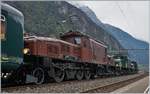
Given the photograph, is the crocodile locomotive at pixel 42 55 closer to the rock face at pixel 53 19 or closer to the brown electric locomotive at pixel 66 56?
the brown electric locomotive at pixel 66 56

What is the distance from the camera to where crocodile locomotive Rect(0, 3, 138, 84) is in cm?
1398

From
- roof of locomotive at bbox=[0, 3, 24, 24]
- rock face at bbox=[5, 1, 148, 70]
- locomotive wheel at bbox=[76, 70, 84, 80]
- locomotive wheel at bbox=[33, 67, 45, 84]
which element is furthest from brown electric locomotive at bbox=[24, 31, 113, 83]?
rock face at bbox=[5, 1, 148, 70]

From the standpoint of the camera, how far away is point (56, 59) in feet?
65.6

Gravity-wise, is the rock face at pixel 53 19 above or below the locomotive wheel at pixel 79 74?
above

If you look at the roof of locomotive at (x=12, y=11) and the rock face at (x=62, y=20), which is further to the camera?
the rock face at (x=62, y=20)

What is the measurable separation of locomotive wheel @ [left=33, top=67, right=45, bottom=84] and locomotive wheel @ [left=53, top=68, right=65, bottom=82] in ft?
5.47

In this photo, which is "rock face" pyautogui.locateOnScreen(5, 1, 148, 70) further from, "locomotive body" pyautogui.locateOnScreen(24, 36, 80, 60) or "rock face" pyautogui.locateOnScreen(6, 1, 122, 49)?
"locomotive body" pyautogui.locateOnScreen(24, 36, 80, 60)

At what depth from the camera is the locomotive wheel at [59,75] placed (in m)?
19.8

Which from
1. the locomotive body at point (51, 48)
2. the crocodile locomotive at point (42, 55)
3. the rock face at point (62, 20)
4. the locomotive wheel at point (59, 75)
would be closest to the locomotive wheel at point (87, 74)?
the crocodile locomotive at point (42, 55)

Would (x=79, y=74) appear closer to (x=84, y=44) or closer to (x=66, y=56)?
(x=84, y=44)

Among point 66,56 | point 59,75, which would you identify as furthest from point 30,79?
point 66,56

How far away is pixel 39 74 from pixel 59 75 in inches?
107

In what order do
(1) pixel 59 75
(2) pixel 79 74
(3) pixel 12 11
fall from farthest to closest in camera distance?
(2) pixel 79 74
(1) pixel 59 75
(3) pixel 12 11

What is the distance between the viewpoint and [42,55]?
18359 millimetres
